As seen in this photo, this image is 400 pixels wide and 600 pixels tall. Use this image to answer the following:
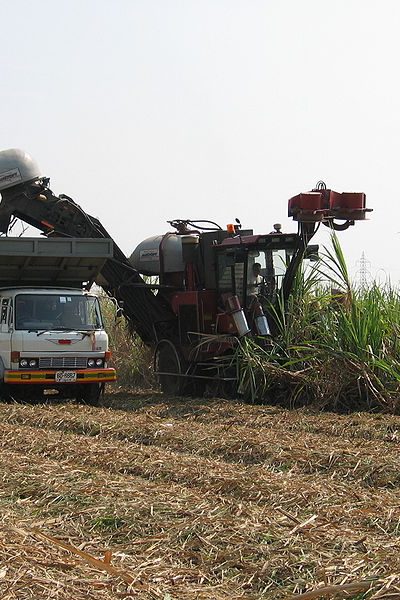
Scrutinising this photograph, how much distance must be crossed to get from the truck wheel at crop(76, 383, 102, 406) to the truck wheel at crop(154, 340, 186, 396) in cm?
195

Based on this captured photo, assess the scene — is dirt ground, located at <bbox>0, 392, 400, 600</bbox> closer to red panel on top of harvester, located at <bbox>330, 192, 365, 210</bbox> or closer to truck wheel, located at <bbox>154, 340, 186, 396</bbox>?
red panel on top of harvester, located at <bbox>330, 192, 365, 210</bbox>

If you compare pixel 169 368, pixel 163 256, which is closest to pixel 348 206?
pixel 163 256

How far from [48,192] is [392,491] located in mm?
11059

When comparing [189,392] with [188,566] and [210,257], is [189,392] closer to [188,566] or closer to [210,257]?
[210,257]

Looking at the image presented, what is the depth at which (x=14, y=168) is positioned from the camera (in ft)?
55.7

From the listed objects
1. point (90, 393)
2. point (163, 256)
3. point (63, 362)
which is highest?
point (163, 256)

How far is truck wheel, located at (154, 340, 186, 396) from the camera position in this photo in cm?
1730

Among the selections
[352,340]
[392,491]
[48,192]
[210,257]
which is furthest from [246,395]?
[392,491]

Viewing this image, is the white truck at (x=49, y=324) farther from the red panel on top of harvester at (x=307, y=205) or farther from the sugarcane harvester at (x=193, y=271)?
the red panel on top of harvester at (x=307, y=205)

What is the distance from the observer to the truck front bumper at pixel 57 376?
48.6 ft

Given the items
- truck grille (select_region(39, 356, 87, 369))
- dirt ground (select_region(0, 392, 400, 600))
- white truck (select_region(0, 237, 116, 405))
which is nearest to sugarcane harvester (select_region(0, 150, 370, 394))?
white truck (select_region(0, 237, 116, 405))

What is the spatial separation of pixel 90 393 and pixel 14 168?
13.9ft

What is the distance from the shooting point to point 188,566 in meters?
5.61

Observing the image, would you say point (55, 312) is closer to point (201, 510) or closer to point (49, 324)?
A: point (49, 324)
